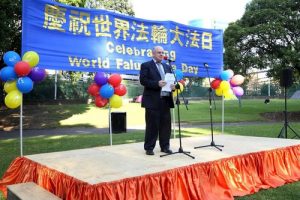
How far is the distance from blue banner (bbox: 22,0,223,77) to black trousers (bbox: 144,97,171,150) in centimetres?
178

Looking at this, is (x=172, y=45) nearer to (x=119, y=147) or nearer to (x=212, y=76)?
(x=212, y=76)

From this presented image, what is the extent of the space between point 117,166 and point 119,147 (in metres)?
1.82

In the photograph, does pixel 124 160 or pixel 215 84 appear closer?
pixel 124 160

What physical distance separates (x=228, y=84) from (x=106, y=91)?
287 cm

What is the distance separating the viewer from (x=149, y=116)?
18.0 ft

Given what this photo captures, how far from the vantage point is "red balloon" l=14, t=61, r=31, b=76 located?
5535 millimetres

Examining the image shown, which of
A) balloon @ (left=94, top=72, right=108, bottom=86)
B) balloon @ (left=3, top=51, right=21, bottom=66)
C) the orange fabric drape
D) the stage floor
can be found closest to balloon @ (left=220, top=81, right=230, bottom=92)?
the stage floor

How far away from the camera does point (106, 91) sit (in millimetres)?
6559

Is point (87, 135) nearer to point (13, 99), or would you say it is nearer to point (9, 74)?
point (13, 99)

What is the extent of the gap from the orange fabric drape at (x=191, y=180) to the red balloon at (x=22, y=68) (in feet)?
4.41

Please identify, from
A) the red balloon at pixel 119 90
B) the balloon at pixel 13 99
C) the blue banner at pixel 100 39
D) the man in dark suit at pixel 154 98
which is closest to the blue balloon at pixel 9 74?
the balloon at pixel 13 99

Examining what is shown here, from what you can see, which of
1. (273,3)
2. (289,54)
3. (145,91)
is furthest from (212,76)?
(273,3)

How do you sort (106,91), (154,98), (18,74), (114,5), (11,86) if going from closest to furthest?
1. (154,98)
2. (18,74)
3. (11,86)
4. (106,91)
5. (114,5)

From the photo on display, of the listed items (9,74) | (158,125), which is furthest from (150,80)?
(9,74)
